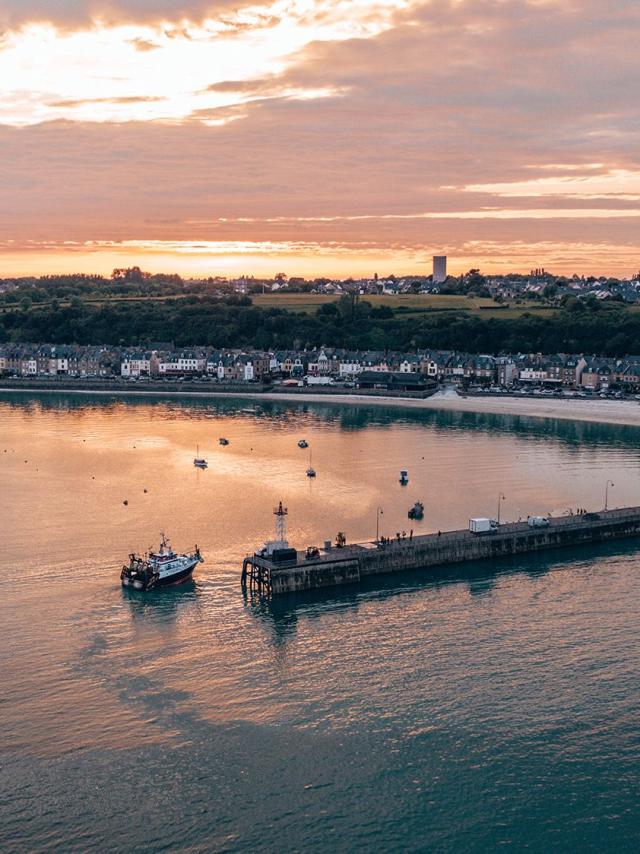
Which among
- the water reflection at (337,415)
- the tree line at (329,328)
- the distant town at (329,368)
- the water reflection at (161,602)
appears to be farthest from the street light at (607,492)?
the tree line at (329,328)

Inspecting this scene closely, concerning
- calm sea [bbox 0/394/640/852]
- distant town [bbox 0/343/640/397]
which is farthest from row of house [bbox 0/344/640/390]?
calm sea [bbox 0/394/640/852]

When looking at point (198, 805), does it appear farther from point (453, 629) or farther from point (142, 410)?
point (142, 410)

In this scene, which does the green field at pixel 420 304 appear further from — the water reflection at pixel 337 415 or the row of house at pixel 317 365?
the water reflection at pixel 337 415

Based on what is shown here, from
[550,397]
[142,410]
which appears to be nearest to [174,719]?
[142,410]

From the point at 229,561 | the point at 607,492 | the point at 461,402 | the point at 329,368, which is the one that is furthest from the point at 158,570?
the point at 329,368

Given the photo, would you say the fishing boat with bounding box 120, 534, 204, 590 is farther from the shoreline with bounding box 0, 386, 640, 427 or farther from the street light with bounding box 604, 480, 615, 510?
the shoreline with bounding box 0, 386, 640, 427
